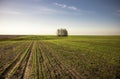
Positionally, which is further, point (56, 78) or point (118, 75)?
point (118, 75)

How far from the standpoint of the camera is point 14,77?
7574 millimetres

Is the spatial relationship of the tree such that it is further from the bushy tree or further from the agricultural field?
the agricultural field

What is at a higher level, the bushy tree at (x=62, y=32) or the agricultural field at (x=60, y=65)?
the bushy tree at (x=62, y=32)

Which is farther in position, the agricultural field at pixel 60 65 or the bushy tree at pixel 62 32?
the bushy tree at pixel 62 32

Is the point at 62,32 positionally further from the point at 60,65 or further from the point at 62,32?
the point at 60,65

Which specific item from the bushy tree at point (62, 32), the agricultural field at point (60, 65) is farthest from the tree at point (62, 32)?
the agricultural field at point (60, 65)

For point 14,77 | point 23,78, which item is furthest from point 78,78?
point 14,77

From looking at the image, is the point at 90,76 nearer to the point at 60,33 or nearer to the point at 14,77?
the point at 14,77

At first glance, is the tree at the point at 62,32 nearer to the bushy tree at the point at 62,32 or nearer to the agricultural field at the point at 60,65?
the bushy tree at the point at 62,32

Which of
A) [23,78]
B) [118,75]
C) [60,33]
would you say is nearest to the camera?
[23,78]

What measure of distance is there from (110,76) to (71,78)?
8.68 ft

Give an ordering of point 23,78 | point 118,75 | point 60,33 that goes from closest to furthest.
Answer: point 23,78, point 118,75, point 60,33

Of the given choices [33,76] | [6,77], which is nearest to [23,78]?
[33,76]

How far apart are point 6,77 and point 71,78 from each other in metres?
4.22
